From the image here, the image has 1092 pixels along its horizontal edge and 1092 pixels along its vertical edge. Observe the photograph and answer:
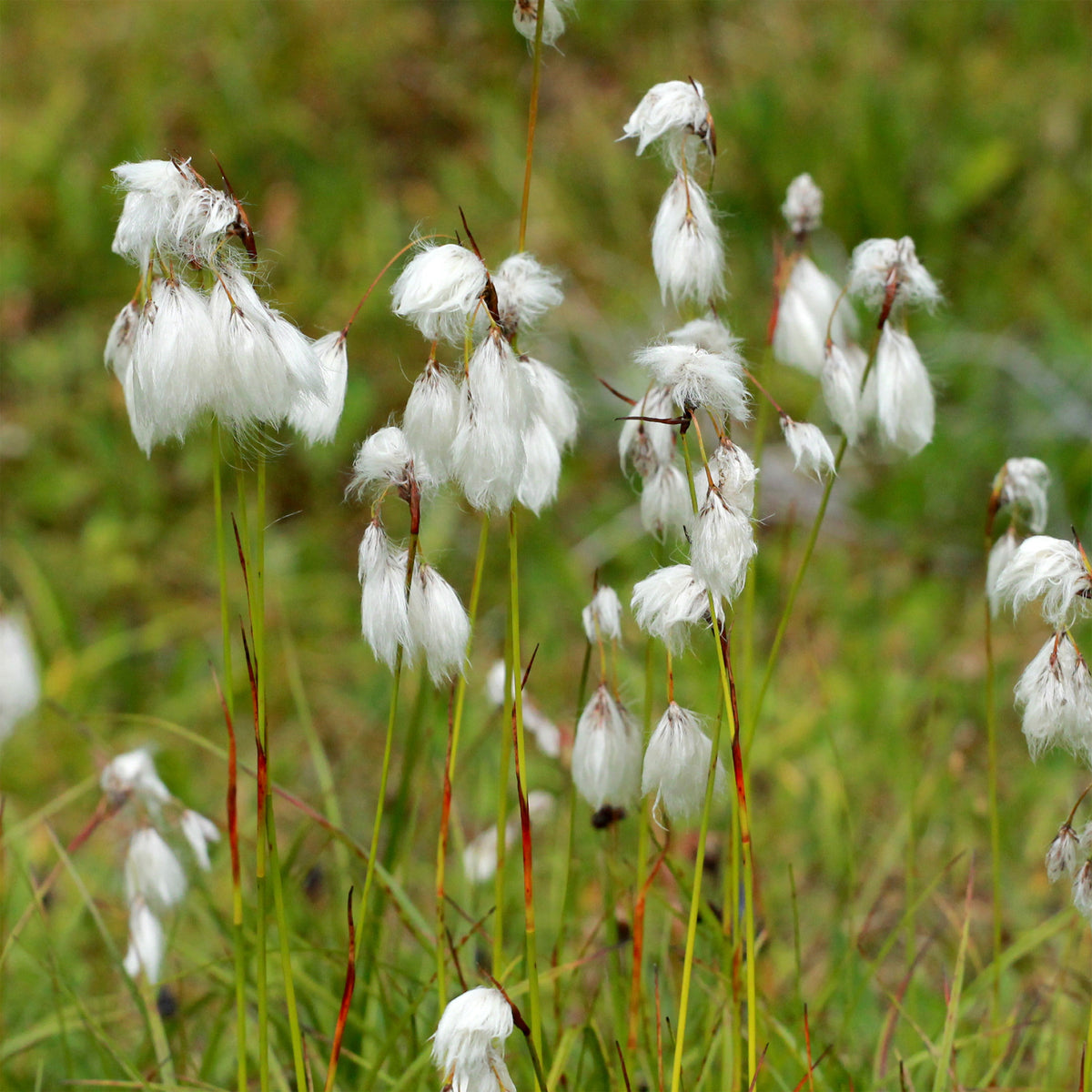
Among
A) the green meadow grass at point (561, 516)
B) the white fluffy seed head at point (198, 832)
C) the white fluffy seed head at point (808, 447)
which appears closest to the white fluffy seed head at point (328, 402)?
the white fluffy seed head at point (808, 447)

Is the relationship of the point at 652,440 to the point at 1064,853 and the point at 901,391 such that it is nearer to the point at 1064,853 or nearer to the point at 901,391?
the point at 901,391

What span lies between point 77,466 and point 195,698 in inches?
35.4

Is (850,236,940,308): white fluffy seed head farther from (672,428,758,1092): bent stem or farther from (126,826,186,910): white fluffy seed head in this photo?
(126,826,186,910): white fluffy seed head

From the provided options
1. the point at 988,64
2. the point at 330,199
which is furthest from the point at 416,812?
the point at 988,64

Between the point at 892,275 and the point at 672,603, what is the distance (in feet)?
1.26

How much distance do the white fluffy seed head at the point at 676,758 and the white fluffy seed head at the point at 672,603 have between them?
0.08 m

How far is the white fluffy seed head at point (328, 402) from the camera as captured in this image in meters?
0.92

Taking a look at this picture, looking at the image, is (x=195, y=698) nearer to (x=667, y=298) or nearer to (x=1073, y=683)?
(x=667, y=298)

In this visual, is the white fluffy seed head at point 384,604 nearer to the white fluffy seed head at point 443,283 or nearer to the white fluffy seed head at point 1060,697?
the white fluffy seed head at point 443,283

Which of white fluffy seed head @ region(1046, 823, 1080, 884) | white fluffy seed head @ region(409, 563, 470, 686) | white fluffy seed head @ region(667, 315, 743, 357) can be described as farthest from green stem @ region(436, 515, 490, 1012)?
white fluffy seed head @ region(1046, 823, 1080, 884)

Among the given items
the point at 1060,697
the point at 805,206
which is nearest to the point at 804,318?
the point at 805,206

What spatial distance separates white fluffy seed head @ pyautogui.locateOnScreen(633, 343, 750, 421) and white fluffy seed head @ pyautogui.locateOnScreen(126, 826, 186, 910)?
821 millimetres

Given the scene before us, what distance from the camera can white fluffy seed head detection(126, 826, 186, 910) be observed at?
4.22 feet

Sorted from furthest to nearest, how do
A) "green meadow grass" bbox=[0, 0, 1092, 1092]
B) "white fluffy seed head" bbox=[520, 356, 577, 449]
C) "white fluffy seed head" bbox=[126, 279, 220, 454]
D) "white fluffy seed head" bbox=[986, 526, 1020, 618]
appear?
"green meadow grass" bbox=[0, 0, 1092, 1092] < "white fluffy seed head" bbox=[986, 526, 1020, 618] < "white fluffy seed head" bbox=[520, 356, 577, 449] < "white fluffy seed head" bbox=[126, 279, 220, 454]
